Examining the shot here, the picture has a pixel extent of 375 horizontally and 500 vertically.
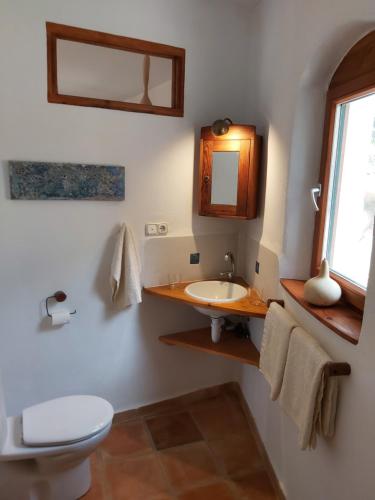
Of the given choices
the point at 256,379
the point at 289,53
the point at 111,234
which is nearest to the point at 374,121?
the point at 289,53

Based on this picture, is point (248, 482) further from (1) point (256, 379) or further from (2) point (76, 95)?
(2) point (76, 95)

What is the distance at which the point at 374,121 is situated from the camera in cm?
144

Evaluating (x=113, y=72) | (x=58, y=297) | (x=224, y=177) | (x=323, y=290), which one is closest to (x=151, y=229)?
(x=224, y=177)

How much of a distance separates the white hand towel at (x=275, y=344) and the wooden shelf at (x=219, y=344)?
1.03 feet

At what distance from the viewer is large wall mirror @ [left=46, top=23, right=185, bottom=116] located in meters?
1.95

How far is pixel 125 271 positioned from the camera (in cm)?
219

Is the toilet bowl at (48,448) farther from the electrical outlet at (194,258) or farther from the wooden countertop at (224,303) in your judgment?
the electrical outlet at (194,258)

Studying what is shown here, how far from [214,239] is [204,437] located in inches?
50.3

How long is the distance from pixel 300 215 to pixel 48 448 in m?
1.63

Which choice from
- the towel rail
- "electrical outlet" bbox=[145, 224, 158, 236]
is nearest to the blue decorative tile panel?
"electrical outlet" bbox=[145, 224, 158, 236]

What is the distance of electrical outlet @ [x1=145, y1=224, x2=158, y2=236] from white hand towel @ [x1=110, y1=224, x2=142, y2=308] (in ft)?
0.35

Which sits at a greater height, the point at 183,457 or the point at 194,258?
the point at 194,258

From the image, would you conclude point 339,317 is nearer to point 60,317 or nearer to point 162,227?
point 162,227

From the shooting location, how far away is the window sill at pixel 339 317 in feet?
4.34
